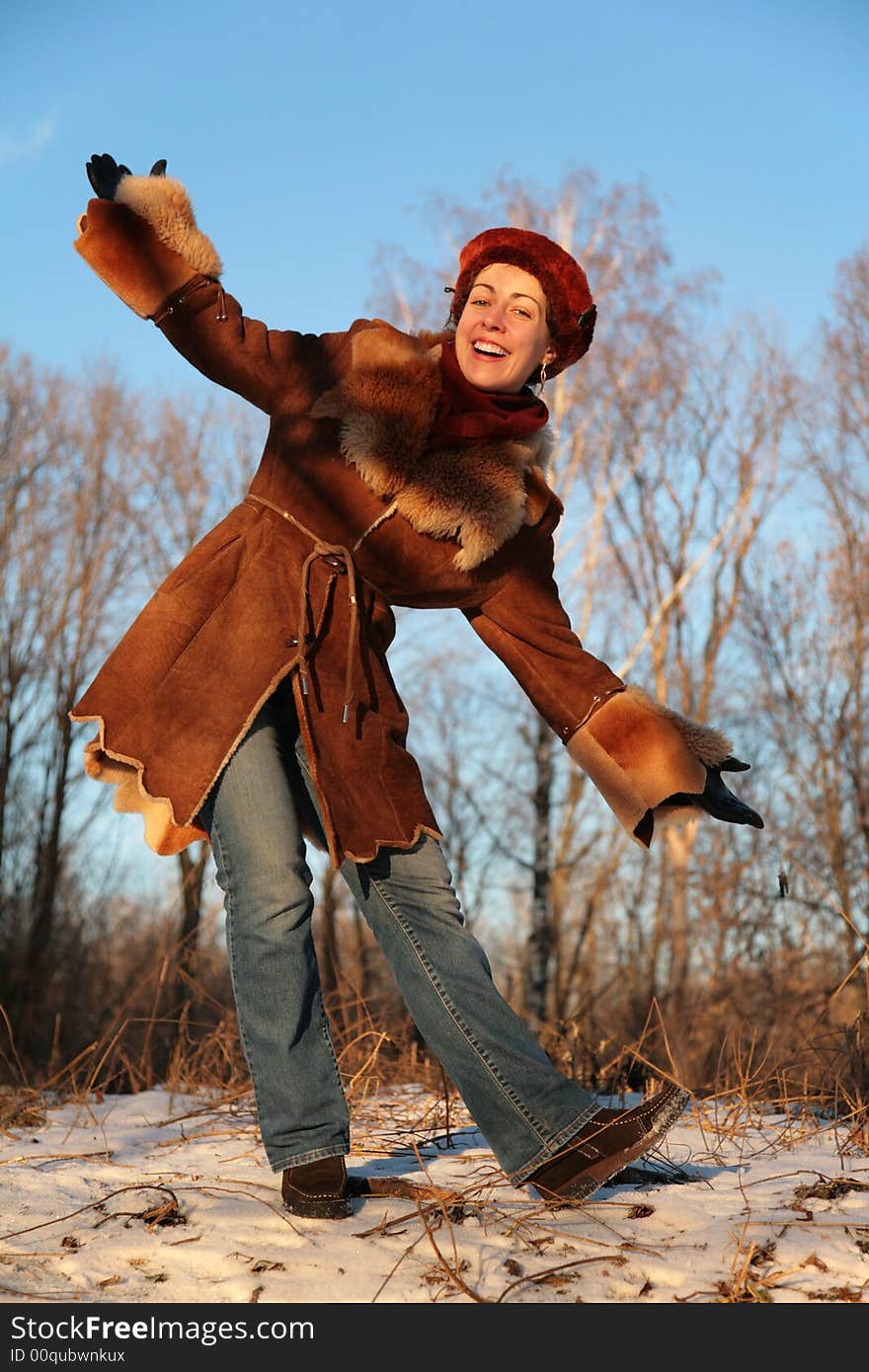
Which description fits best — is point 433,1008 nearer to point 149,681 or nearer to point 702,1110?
point 149,681

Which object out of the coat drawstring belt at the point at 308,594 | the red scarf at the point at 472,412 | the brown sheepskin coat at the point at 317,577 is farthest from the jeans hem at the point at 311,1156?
the red scarf at the point at 472,412

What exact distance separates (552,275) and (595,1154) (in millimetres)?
1864

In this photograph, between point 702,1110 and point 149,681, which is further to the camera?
point 702,1110

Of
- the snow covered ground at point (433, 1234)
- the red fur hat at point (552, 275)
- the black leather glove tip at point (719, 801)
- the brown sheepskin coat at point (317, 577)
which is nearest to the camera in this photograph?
the snow covered ground at point (433, 1234)

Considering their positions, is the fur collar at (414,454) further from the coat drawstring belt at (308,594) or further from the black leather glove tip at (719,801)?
the black leather glove tip at (719,801)

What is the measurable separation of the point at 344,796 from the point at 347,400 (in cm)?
81

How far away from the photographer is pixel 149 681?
2.53 meters

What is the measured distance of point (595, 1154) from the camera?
2.38 metres

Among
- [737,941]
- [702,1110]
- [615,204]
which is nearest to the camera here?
[702,1110]

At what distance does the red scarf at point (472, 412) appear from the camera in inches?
105

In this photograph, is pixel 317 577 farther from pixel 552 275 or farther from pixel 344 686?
pixel 552 275
